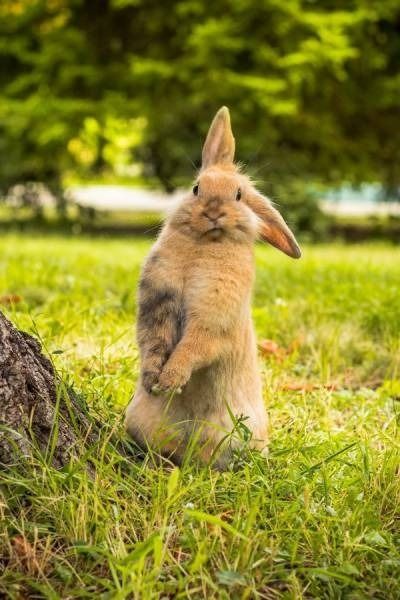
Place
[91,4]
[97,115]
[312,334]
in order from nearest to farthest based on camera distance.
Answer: [312,334] → [97,115] → [91,4]

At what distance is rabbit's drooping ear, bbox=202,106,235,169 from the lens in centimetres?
271

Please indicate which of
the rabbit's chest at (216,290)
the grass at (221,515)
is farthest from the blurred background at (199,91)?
the rabbit's chest at (216,290)

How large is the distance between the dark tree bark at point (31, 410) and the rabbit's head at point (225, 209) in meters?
0.61

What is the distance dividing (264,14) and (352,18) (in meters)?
1.23

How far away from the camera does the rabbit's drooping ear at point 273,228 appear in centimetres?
259

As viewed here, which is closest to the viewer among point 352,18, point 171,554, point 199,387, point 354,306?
point 171,554

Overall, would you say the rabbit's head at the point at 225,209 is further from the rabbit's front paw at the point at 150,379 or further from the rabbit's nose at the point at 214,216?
the rabbit's front paw at the point at 150,379

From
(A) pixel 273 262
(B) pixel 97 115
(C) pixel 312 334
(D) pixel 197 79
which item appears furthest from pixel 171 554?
(B) pixel 97 115

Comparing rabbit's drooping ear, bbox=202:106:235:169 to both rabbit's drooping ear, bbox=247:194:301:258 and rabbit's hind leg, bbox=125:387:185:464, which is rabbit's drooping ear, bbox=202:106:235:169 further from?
rabbit's hind leg, bbox=125:387:185:464

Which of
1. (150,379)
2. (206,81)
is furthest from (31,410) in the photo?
(206,81)

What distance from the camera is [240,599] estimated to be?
1947 mm

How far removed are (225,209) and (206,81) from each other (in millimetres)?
9264

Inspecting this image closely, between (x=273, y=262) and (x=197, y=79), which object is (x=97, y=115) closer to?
(x=197, y=79)

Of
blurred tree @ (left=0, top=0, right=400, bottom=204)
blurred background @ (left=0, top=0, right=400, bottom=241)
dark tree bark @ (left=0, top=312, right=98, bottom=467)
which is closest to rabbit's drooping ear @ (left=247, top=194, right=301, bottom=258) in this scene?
dark tree bark @ (left=0, top=312, right=98, bottom=467)
